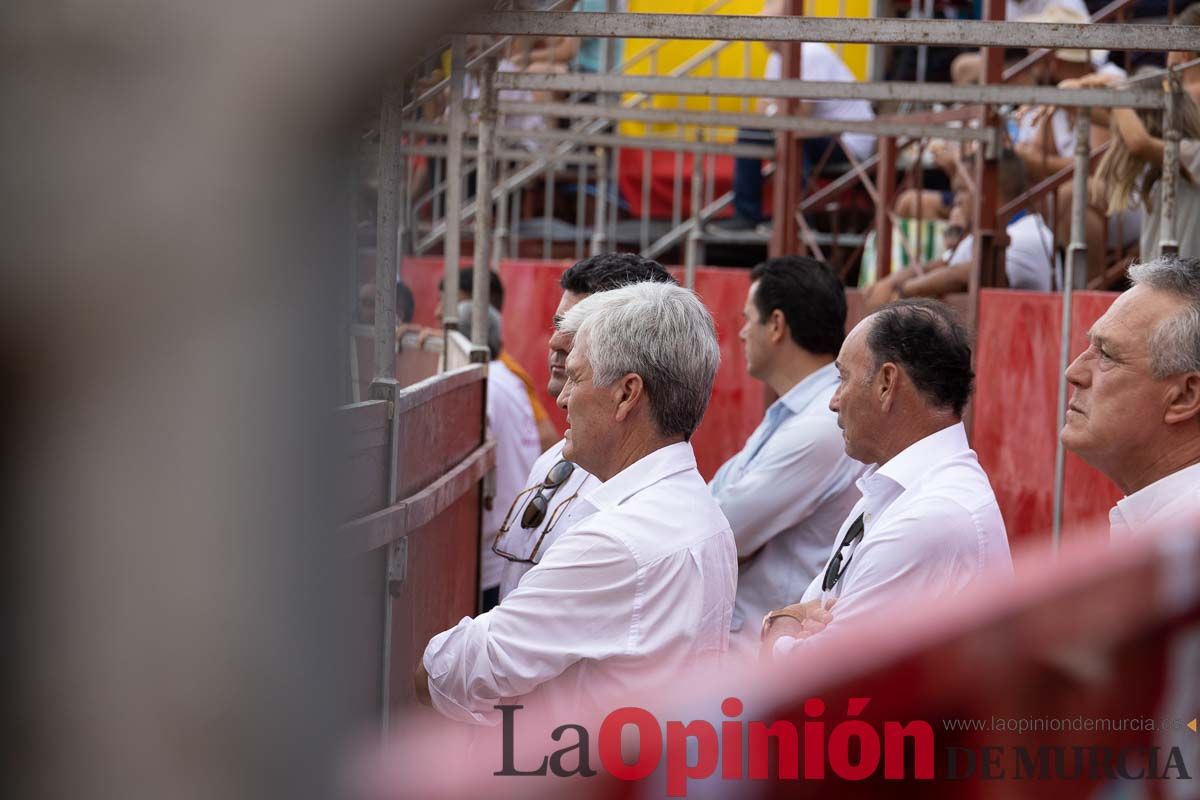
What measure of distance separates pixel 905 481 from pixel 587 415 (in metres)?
0.77

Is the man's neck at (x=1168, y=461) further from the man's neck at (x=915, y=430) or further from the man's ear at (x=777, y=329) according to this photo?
the man's ear at (x=777, y=329)

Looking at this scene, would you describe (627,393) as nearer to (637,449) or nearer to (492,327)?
(637,449)

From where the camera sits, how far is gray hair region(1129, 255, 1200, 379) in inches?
115

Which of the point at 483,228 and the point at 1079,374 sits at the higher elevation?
the point at 483,228

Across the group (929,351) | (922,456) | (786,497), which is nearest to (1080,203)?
(786,497)

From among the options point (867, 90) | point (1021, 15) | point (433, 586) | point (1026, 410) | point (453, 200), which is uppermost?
point (1021, 15)

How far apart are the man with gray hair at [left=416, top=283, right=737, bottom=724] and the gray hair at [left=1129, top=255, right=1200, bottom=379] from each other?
93 centimetres

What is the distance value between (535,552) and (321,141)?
2.86 metres

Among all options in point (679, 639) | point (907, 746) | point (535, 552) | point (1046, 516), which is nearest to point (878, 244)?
point (1046, 516)

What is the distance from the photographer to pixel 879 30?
3.42 meters

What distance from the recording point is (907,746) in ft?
2.62

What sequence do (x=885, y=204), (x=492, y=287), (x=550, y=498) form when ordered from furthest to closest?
Result: (x=885, y=204) → (x=492, y=287) → (x=550, y=498)

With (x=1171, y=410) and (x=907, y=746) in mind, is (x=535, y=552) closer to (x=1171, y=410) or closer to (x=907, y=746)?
A: (x=1171, y=410)

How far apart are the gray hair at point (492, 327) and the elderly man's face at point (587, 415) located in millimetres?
3528
